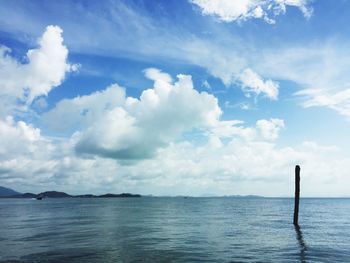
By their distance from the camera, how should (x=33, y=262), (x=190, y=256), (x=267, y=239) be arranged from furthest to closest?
(x=267, y=239), (x=190, y=256), (x=33, y=262)

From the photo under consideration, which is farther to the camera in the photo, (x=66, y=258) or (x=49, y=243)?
(x=49, y=243)

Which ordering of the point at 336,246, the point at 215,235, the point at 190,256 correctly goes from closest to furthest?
the point at 190,256 → the point at 336,246 → the point at 215,235

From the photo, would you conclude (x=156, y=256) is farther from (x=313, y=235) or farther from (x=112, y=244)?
(x=313, y=235)

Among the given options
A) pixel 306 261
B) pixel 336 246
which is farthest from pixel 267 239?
pixel 306 261

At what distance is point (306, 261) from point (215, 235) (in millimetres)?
15727

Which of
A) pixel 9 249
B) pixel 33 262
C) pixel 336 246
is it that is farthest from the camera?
pixel 336 246

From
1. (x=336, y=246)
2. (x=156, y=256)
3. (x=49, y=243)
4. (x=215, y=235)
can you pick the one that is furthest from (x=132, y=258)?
(x=336, y=246)

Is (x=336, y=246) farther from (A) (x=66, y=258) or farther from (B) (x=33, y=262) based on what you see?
(B) (x=33, y=262)

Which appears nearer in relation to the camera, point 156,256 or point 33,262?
point 33,262

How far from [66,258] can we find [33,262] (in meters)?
2.54

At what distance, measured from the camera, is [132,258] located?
27422mm

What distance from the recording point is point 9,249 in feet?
105

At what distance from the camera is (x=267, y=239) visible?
38406 mm

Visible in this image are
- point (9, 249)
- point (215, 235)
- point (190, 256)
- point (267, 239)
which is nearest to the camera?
point (190, 256)
